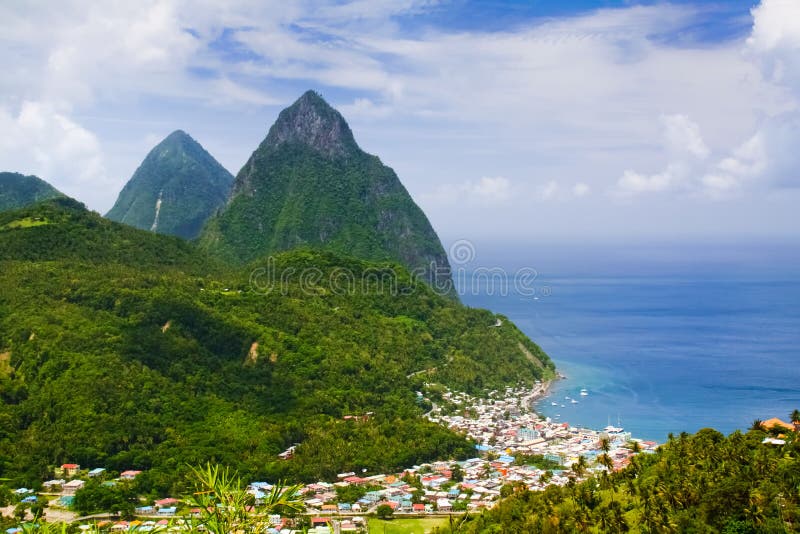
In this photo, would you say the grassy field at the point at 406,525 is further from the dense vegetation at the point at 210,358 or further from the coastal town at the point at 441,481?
the dense vegetation at the point at 210,358

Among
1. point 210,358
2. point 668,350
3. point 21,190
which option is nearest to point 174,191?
point 21,190

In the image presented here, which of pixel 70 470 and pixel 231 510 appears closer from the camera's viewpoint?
pixel 231 510

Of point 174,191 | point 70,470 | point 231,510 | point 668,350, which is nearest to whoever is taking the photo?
point 231,510

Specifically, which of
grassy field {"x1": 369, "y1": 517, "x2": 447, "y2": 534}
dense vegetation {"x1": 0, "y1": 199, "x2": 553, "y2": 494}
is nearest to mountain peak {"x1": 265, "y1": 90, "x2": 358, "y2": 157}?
dense vegetation {"x1": 0, "y1": 199, "x2": 553, "y2": 494}

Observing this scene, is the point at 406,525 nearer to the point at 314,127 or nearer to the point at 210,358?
the point at 210,358

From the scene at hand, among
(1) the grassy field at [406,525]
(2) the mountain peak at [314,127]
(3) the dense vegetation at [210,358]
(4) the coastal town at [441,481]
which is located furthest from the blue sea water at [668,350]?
(2) the mountain peak at [314,127]

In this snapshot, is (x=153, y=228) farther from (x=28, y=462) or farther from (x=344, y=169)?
(x=28, y=462)

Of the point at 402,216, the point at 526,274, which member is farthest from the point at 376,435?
the point at 526,274

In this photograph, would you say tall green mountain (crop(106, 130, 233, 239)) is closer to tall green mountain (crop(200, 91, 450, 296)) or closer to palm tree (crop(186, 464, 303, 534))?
tall green mountain (crop(200, 91, 450, 296))
